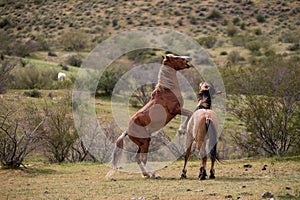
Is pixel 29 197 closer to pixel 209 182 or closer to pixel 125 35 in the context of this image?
pixel 209 182

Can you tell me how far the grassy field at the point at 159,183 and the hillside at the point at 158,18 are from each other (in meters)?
48.3

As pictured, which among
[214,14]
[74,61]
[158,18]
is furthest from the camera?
[214,14]

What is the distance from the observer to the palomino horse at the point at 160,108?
36.7 feet

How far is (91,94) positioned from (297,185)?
2544 centimetres

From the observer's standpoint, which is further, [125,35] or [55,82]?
[125,35]

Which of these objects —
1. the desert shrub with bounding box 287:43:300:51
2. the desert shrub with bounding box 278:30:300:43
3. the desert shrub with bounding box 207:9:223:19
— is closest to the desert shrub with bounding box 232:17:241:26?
the desert shrub with bounding box 207:9:223:19

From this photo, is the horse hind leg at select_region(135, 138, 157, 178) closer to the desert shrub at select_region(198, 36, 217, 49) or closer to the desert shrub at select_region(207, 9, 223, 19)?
the desert shrub at select_region(198, 36, 217, 49)

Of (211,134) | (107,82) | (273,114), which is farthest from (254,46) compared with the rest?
(211,134)

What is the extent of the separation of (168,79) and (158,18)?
2211 inches

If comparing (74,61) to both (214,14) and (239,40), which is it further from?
(214,14)

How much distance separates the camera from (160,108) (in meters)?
11.2

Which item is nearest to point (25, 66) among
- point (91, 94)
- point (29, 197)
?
point (91, 94)

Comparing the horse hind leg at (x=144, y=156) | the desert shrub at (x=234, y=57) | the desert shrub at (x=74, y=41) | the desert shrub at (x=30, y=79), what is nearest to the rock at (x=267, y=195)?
the horse hind leg at (x=144, y=156)

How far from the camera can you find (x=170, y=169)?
1373 cm
